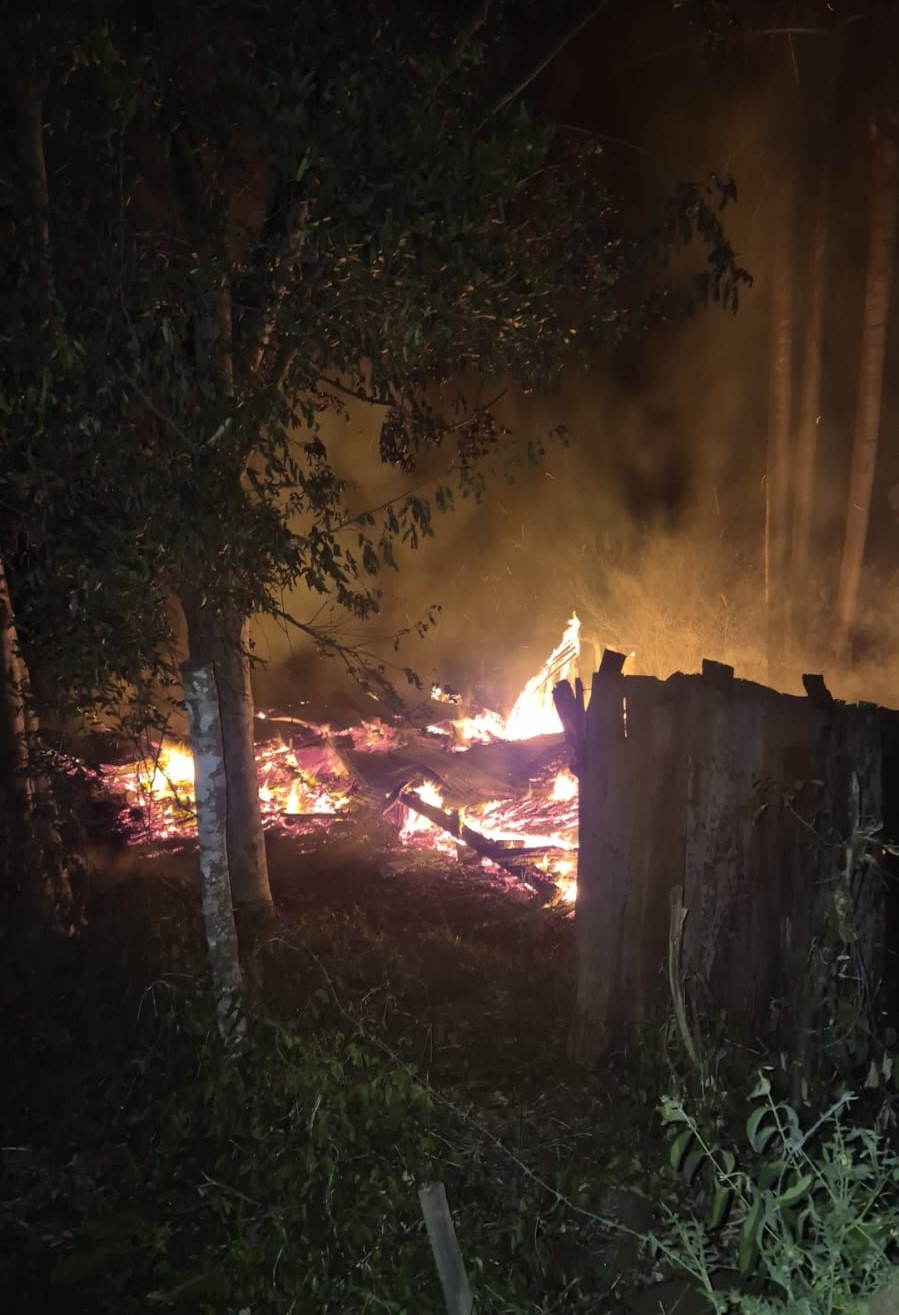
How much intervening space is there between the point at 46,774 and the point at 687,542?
13.5m

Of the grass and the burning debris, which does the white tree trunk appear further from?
the burning debris

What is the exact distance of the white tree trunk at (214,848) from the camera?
492 cm

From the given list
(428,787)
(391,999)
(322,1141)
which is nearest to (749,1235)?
(322,1141)

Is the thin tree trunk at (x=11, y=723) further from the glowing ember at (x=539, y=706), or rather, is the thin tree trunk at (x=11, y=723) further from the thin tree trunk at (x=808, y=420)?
the thin tree trunk at (x=808, y=420)

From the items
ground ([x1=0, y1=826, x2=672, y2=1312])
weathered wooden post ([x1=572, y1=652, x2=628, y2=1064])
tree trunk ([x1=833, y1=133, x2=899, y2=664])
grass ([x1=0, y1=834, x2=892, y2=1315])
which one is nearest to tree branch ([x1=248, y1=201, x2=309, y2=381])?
weathered wooden post ([x1=572, y1=652, x2=628, y2=1064])

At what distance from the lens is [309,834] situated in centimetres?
1013

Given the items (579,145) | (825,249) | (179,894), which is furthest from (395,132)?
(825,249)

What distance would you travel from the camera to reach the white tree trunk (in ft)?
16.1

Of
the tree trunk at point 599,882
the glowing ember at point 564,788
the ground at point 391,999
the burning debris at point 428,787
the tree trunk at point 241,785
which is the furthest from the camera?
the glowing ember at point 564,788

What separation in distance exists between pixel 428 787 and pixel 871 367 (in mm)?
9095

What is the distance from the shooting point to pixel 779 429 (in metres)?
15.0

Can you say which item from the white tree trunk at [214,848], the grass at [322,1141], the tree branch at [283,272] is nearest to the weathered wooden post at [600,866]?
the grass at [322,1141]

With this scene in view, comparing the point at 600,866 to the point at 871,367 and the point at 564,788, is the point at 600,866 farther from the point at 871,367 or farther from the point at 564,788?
the point at 871,367

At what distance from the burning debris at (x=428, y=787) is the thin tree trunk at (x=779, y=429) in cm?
409
